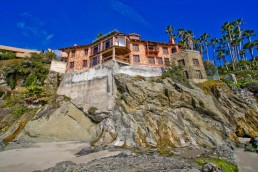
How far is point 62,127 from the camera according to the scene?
2709cm

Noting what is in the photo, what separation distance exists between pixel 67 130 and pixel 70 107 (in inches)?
171

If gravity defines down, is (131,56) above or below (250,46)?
below

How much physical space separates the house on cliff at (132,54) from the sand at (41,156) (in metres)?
18.1

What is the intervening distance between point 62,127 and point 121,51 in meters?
18.5

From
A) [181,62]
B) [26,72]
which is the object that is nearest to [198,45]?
[181,62]

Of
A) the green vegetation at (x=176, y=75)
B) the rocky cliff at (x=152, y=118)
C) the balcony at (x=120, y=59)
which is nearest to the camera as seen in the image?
the rocky cliff at (x=152, y=118)

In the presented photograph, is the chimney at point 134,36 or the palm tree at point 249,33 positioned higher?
Answer: the palm tree at point 249,33

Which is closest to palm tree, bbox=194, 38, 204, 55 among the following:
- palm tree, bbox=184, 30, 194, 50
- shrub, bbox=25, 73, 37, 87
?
palm tree, bbox=184, 30, 194, 50

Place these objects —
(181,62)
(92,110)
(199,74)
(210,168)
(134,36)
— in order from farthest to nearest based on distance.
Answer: (134,36) → (181,62) → (199,74) → (92,110) → (210,168)

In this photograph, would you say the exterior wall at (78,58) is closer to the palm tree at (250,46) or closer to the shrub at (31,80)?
the shrub at (31,80)

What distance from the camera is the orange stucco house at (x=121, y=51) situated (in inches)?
1426

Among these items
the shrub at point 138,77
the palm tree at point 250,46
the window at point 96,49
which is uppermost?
the palm tree at point 250,46

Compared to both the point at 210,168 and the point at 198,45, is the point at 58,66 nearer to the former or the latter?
the point at 210,168

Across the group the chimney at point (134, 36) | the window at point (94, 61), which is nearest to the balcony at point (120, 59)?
the window at point (94, 61)
